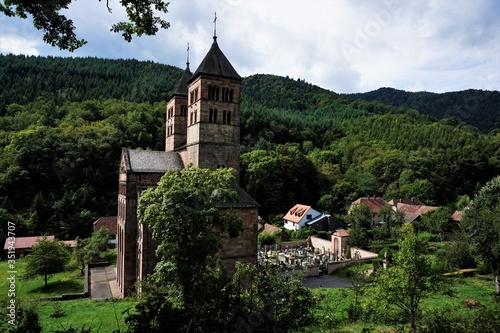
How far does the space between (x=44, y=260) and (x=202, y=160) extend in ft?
53.0

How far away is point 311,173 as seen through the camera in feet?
235

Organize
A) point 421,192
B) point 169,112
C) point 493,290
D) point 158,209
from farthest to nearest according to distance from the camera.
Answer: point 421,192, point 169,112, point 493,290, point 158,209

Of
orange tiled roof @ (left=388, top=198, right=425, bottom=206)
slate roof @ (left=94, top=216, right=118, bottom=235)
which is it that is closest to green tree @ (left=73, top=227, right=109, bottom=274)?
slate roof @ (left=94, top=216, right=118, bottom=235)

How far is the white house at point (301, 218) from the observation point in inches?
2087

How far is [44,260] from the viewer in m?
25.6

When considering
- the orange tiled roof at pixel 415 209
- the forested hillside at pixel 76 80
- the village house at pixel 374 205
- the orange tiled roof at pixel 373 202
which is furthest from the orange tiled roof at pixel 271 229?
the forested hillside at pixel 76 80

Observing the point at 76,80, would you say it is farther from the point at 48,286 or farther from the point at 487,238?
the point at 487,238

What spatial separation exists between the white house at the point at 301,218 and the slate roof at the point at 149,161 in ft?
106

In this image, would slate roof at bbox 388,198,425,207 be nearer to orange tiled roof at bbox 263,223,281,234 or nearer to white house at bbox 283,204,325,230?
white house at bbox 283,204,325,230

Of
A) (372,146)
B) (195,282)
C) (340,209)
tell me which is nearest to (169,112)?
(195,282)

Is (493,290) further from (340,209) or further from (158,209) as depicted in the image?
(340,209)

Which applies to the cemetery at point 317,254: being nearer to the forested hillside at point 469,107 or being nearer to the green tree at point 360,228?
the green tree at point 360,228

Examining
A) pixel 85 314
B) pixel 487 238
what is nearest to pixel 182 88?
pixel 85 314

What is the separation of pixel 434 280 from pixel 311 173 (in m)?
56.9
